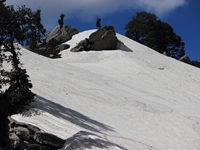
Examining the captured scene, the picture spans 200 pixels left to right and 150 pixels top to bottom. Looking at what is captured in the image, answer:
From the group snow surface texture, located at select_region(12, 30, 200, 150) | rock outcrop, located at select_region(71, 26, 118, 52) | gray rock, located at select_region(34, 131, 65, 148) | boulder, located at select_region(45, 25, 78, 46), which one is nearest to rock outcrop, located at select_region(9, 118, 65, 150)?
gray rock, located at select_region(34, 131, 65, 148)

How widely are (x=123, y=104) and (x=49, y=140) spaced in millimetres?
8345

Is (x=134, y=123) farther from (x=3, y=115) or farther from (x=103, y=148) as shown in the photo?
(x=3, y=115)

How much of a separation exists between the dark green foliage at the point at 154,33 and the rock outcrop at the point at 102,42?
2417cm

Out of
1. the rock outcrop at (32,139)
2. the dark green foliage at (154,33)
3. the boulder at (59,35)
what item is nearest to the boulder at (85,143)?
the rock outcrop at (32,139)

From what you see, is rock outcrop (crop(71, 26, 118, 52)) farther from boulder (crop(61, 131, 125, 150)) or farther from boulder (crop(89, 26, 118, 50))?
boulder (crop(61, 131, 125, 150))

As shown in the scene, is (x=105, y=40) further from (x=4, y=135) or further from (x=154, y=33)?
(x=4, y=135)

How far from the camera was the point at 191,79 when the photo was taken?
2850 cm

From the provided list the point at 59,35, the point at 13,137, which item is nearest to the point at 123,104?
the point at 13,137

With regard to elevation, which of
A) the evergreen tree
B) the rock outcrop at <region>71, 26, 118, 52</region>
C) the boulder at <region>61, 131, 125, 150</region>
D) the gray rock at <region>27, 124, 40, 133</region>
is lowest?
the gray rock at <region>27, 124, 40, 133</region>

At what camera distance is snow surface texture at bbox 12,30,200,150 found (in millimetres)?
10312

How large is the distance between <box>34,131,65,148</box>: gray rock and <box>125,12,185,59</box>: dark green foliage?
→ 53319 mm

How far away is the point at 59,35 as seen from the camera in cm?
4741

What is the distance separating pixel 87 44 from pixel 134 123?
26.0 metres

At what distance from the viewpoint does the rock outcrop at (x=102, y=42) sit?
37469mm
